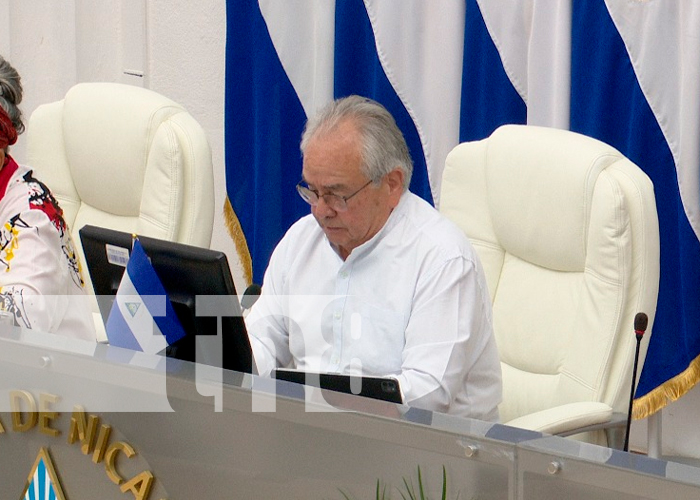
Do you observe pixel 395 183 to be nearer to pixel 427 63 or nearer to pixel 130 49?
pixel 427 63

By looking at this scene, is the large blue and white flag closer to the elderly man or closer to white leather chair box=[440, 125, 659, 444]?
white leather chair box=[440, 125, 659, 444]

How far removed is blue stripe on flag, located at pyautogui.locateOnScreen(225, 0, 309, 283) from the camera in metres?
3.68

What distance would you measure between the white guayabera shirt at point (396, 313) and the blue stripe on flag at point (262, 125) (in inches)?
51.8

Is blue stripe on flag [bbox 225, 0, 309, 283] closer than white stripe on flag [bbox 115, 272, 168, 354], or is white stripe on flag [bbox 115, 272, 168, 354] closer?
white stripe on flag [bbox 115, 272, 168, 354]

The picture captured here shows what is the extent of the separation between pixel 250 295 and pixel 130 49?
2504 mm

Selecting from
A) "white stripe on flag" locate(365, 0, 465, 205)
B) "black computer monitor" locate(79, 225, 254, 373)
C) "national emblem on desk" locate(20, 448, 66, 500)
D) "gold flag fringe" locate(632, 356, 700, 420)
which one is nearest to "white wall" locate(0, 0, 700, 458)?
"white stripe on flag" locate(365, 0, 465, 205)

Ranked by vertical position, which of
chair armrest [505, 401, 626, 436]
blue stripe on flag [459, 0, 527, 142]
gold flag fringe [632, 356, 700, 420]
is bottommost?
gold flag fringe [632, 356, 700, 420]

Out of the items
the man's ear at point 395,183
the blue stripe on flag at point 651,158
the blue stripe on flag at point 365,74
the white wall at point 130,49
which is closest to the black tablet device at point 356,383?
the man's ear at point 395,183

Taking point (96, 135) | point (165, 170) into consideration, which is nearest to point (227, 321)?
point (165, 170)

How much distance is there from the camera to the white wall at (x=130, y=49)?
420cm

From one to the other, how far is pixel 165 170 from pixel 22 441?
145 cm

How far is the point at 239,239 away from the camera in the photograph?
3.83m

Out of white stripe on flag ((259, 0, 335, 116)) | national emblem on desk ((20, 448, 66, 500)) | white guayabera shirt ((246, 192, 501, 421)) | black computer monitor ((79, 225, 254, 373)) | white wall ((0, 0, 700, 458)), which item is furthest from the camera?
white wall ((0, 0, 700, 458))

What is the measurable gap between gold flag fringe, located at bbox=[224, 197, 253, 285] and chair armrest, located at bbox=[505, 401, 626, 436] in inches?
70.5
